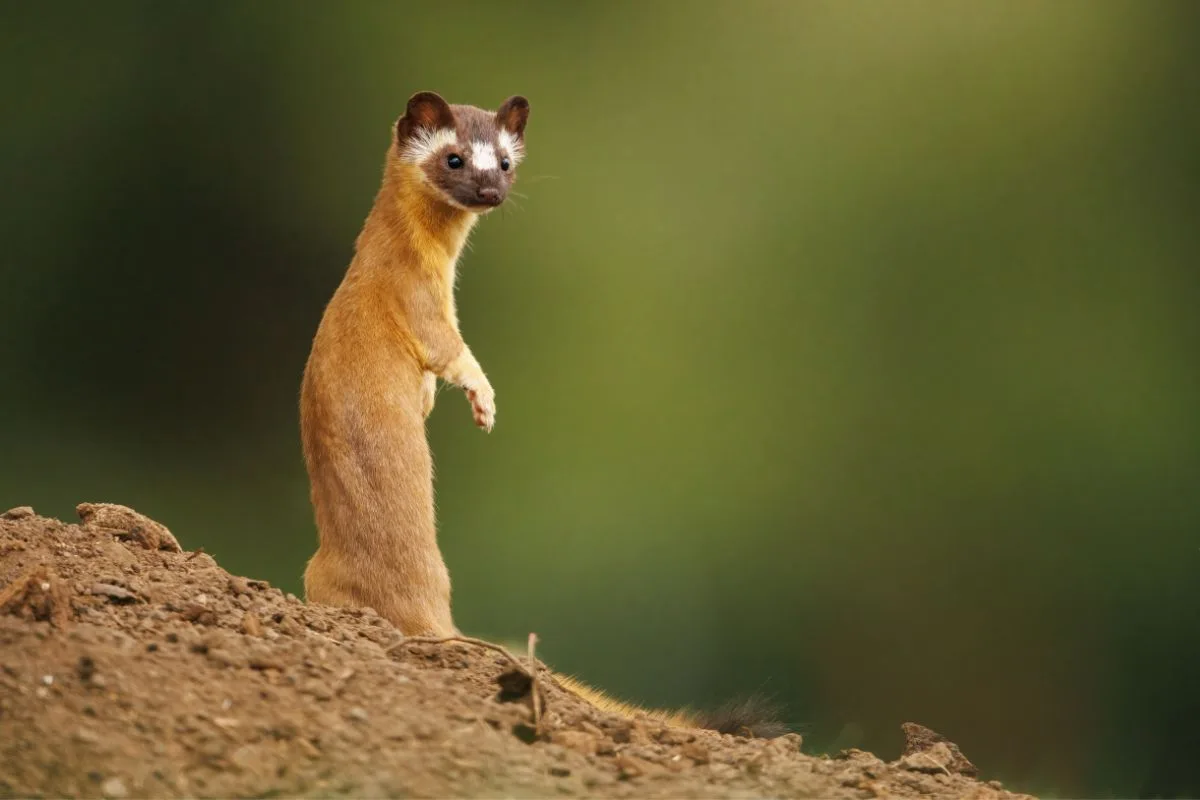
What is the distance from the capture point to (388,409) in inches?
179

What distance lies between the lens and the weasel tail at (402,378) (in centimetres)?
449

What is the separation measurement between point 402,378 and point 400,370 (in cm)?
3

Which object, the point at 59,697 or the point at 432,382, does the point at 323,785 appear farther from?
the point at 432,382

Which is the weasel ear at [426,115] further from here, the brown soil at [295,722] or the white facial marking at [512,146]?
the brown soil at [295,722]

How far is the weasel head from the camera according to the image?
4.70m

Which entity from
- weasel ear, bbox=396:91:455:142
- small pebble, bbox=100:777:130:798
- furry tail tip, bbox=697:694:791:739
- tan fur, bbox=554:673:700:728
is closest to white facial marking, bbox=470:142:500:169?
weasel ear, bbox=396:91:455:142

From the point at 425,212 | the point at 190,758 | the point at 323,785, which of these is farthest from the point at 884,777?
the point at 425,212

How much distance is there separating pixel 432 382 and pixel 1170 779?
3549 mm

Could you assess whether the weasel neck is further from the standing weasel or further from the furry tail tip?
the furry tail tip

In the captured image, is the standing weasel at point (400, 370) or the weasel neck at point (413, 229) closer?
the standing weasel at point (400, 370)

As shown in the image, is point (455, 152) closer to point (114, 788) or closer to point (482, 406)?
point (482, 406)

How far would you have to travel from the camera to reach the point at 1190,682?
5.83m

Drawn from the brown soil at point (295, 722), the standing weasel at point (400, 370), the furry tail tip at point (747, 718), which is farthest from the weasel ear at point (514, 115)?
the furry tail tip at point (747, 718)

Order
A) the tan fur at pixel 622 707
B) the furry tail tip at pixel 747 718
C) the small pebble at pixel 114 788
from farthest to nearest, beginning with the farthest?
the furry tail tip at pixel 747 718 < the tan fur at pixel 622 707 < the small pebble at pixel 114 788
